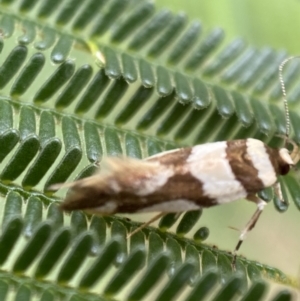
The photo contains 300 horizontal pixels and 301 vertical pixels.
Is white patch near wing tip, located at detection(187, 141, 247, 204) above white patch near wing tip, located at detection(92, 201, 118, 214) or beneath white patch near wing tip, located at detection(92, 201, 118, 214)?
above

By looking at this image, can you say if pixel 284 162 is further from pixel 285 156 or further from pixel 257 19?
pixel 257 19

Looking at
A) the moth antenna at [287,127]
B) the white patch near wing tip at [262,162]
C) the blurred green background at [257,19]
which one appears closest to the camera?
the white patch near wing tip at [262,162]

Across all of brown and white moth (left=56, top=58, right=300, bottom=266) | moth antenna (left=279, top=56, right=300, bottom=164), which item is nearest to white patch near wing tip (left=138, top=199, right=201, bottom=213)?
brown and white moth (left=56, top=58, right=300, bottom=266)

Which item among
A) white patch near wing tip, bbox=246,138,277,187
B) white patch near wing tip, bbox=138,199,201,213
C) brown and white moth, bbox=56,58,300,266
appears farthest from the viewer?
white patch near wing tip, bbox=246,138,277,187

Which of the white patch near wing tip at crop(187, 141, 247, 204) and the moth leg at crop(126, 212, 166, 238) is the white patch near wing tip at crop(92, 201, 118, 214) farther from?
the white patch near wing tip at crop(187, 141, 247, 204)

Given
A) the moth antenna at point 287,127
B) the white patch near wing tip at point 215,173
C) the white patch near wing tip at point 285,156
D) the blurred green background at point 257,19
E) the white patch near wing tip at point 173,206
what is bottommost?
the white patch near wing tip at point 173,206

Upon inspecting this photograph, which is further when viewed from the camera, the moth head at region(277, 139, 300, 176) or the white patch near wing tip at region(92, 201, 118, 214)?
the moth head at region(277, 139, 300, 176)

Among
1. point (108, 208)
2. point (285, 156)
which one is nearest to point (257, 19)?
point (285, 156)

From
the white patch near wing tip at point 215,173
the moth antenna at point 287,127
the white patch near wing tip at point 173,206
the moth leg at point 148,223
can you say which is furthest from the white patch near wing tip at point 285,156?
the moth leg at point 148,223

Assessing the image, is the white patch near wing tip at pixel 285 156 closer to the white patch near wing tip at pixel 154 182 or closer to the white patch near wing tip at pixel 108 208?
the white patch near wing tip at pixel 154 182
